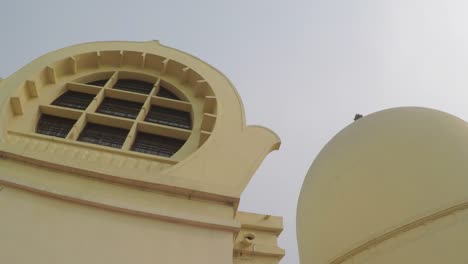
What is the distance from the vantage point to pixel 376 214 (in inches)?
134

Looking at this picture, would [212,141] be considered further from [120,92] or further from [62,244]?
[120,92]

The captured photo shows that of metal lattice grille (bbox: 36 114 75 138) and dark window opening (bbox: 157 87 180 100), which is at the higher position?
dark window opening (bbox: 157 87 180 100)

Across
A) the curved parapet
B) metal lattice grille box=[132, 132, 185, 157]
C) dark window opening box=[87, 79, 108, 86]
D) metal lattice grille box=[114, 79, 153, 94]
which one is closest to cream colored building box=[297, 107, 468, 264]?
the curved parapet

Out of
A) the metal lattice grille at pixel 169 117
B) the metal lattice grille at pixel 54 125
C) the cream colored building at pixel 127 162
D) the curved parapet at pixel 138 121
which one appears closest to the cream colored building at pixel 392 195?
the cream colored building at pixel 127 162

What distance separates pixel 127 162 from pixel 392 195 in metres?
3.90

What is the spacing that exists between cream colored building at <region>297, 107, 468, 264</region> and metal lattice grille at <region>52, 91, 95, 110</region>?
229 inches

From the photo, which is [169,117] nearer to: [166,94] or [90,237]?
[166,94]

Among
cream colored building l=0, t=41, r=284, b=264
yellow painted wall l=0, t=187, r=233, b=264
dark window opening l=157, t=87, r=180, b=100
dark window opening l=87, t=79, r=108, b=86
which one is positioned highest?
dark window opening l=87, t=79, r=108, b=86

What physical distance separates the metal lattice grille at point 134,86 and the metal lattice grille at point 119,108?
0.53m

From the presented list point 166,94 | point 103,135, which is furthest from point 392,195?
point 166,94

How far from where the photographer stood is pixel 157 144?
7.31m

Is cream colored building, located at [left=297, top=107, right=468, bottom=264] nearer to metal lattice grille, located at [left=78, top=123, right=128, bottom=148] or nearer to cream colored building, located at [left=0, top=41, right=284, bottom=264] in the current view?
cream colored building, located at [left=0, top=41, right=284, bottom=264]

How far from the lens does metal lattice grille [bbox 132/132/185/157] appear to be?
23.3 feet

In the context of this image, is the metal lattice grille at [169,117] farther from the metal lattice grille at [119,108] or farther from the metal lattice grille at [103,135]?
the metal lattice grille at [103,135]
